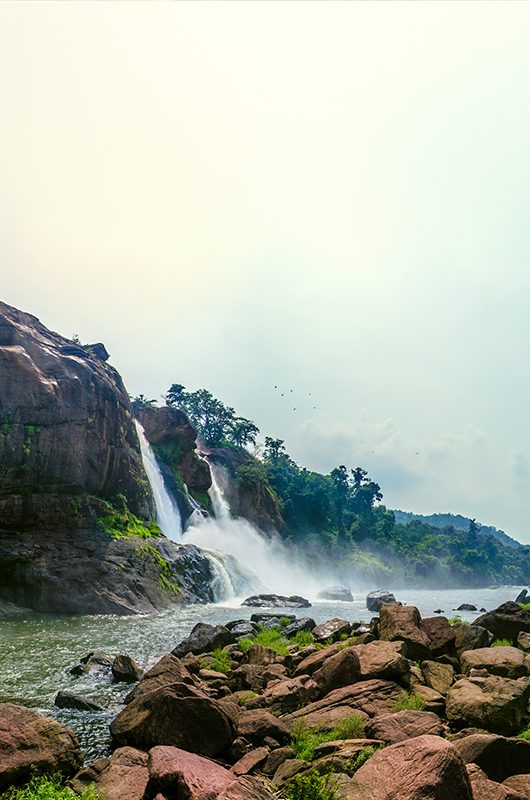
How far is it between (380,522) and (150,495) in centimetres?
8584

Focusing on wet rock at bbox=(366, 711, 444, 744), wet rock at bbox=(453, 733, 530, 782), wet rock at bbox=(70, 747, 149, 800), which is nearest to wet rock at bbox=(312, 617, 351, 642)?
wet rock at bbox=(366, 711, 444, 744)

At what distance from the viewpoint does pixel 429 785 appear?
5414 mm

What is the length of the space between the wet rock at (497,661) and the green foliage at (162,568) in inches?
1018

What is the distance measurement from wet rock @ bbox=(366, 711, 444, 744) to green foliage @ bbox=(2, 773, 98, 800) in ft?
14.4

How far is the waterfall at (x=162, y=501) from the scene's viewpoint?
4941 cm

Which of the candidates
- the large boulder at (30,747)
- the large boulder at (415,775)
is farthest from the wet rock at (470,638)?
the large boulder at (30,747)

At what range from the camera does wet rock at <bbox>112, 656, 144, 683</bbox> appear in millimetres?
14422

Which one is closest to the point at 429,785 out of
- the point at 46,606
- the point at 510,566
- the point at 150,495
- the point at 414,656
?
the point at 414,656

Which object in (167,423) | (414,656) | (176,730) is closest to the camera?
(176,730)

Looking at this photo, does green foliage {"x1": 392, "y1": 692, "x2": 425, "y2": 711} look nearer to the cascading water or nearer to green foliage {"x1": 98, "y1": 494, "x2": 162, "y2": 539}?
green foliage {"x1": 98, "y1": 494, "x2": 162, "y2": 539}

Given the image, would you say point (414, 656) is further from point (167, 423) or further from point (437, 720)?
point (167, 423)

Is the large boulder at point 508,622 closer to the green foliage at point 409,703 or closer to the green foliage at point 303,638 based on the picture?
the green foliage at point 303,638

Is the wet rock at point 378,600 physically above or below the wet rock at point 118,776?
below

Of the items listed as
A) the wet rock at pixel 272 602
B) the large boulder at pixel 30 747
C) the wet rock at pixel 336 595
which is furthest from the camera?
the wet rock at pixel 336 595
